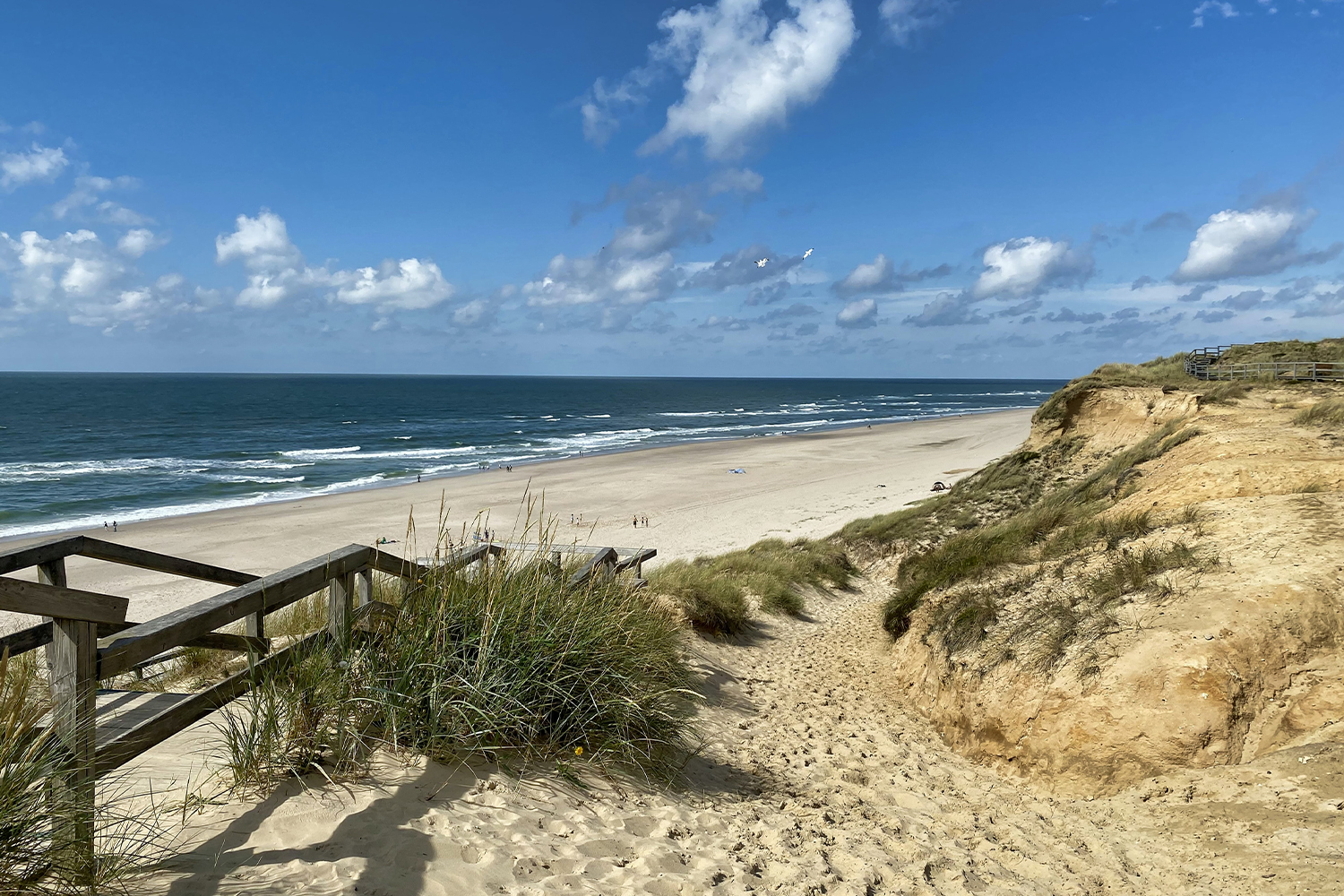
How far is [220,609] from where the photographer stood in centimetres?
324

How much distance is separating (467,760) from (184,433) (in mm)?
67997

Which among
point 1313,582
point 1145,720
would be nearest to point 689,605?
point 1145,720

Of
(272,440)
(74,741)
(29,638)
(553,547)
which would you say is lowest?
(272,440)

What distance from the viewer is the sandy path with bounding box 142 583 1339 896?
317cm

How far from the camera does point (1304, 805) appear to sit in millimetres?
4141

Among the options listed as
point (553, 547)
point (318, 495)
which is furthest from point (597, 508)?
point (553, 547)

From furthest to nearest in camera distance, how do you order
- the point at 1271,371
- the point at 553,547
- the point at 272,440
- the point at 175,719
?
the point at 272,440 → the point at 1271,371 → the point at 553,547 → the point at 175,719

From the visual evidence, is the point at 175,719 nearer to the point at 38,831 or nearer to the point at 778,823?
the point at 38,831

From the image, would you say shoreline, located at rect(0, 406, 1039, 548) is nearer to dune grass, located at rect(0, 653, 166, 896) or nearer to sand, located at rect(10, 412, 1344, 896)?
sand, located at rect(10, 412, 1344, 896)

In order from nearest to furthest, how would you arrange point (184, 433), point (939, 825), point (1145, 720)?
1. point (939, 825)
2. point (1145, 720)
3. point (184, 433)

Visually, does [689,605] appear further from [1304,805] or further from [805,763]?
[1304,805]

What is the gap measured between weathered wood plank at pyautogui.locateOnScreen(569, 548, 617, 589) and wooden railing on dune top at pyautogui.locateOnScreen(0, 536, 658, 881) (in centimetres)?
109

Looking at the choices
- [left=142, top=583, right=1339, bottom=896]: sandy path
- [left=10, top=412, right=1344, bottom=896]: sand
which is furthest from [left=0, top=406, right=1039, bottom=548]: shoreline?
[left=142, top=583, right=1339, bottom=896]: sandy path

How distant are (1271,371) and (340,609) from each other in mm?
27223
